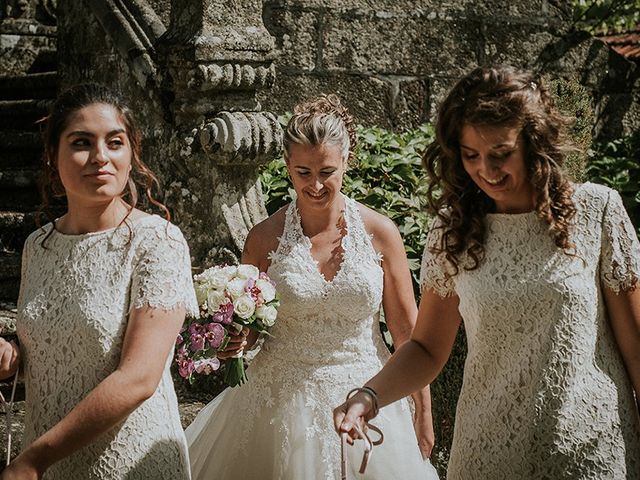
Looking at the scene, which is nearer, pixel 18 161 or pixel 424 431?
pixel 424 431

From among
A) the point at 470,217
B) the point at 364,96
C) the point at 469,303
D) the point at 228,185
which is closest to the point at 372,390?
the point at 469,303

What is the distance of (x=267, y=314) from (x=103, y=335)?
1.28m

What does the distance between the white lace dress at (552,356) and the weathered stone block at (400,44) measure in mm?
4974

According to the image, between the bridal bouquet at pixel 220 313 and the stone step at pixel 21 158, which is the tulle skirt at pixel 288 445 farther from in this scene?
the stone step at pixel 21 158

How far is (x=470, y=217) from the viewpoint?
125 inches

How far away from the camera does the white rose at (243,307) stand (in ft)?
13.4

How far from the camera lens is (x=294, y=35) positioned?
7.68m

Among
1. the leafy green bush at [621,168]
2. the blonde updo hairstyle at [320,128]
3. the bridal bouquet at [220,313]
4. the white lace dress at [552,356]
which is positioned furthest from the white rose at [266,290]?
the leafy green bush at [621,168]

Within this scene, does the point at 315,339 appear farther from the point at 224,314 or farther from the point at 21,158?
the point at 21,158

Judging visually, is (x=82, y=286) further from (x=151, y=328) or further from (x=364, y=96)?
(x=364, y=96)

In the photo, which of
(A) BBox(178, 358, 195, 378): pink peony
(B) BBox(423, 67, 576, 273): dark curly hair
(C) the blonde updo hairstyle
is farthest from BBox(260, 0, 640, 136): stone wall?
(B) BBox(423, 67, 576, 273): dark curly hair

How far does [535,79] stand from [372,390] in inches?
40.0

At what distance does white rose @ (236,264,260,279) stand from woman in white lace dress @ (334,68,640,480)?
1184mm

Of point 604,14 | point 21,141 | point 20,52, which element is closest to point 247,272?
point 21,141
